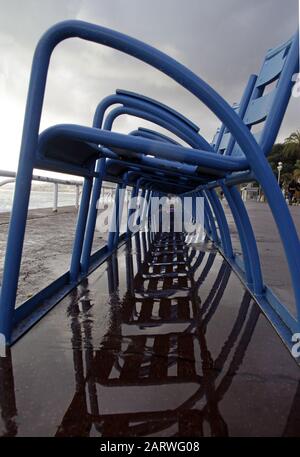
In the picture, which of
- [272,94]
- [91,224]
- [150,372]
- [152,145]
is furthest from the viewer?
[91,224]

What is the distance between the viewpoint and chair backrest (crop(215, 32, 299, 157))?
144 centimetres

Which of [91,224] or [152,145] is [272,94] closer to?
[152,145]

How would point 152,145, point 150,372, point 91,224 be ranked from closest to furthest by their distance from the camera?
point 150,372, point 152,145, point 91,224

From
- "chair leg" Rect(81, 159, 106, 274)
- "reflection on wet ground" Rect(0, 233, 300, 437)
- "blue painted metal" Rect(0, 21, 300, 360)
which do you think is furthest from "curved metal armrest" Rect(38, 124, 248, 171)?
"chair leg" Rect(81, 159, 106, 274)

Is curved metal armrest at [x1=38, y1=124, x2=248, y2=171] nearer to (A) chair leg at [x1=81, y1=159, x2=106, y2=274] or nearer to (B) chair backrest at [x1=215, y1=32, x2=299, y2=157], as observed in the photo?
(B) chair backrest at [x1=215, y1=32, x2=299, y2=157]

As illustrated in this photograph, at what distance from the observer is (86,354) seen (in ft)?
4.49

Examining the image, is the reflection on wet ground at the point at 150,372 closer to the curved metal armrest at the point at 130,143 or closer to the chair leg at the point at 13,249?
the chair leg at the point at 13,249

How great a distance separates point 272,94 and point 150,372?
1373mm

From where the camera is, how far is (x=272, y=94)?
1.66m

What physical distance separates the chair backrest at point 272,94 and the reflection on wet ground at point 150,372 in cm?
87

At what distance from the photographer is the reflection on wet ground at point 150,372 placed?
965 millimetres

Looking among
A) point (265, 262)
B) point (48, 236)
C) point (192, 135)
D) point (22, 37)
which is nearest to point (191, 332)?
point (192, 135)

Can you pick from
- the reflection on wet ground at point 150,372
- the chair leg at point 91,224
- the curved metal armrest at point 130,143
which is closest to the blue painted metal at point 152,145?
the curved metal armrest at point 130,143

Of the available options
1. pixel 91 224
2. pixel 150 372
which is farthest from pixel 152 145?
pixel 91 224
